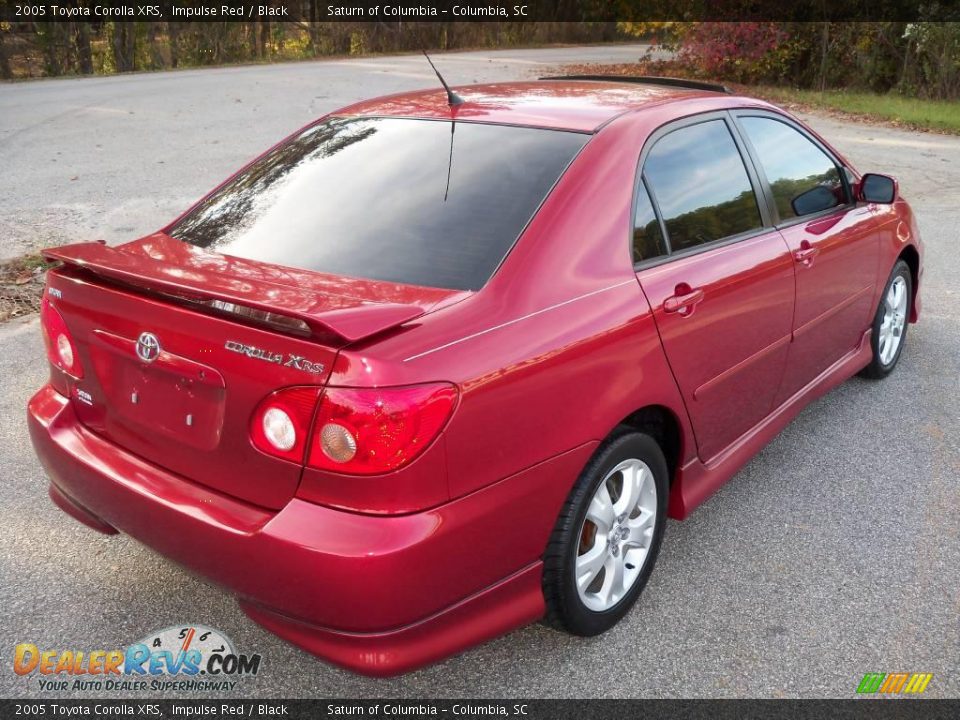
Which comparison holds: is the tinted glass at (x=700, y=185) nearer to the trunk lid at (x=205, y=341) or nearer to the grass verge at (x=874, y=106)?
the trunk lid at (x=205, y=341)

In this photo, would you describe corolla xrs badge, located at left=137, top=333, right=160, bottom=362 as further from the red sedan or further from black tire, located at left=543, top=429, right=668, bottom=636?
black tire, located at left=543, top=429, right=668, bottom=636

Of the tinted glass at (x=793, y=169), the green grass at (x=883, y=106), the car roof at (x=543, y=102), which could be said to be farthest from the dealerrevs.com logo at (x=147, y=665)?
the green grass at (x=883, y=106)

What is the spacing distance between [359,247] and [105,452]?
94 centimetres

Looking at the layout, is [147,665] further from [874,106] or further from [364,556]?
[874,106]

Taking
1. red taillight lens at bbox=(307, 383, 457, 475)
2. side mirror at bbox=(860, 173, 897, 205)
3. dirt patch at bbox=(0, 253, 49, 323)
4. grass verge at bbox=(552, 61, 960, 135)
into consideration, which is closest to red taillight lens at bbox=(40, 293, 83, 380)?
red taillight lens at bbox=(307, 383, 457, 475)

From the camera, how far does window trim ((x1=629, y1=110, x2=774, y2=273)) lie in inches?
112

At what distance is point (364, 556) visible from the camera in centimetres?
204

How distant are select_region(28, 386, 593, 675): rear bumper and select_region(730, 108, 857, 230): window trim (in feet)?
5.22

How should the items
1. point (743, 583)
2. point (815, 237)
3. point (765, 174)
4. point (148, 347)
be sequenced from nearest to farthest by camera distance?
point (148, 347)
point (743, 583)
point (765, 174)
point (815, 237)

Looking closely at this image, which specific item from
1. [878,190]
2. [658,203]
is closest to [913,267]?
[878,190]

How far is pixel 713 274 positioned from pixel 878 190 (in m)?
1.60

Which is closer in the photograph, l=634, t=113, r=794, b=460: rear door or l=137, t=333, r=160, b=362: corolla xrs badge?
l=137, t=333, r=160, b=362: corolla xrs badge

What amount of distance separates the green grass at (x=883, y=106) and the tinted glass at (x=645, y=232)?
46.7ft

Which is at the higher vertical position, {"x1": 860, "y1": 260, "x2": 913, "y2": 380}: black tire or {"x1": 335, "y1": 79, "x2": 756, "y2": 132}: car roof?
{"x1": 335, "y1": 79, "x2": 756, "y2": 132}: car roof
